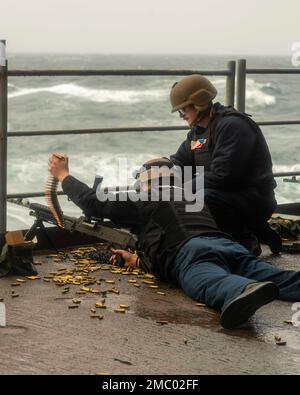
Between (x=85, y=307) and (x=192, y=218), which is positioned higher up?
(x=192, y=218)

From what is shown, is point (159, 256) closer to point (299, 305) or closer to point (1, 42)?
point (299, 305)

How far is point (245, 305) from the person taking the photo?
5.31m

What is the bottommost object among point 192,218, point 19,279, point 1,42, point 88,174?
point 88,174

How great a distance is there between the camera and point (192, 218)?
643cm

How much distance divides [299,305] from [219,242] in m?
0.66

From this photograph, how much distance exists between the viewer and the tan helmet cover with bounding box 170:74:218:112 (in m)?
7.11

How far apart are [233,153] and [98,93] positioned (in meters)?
37.5

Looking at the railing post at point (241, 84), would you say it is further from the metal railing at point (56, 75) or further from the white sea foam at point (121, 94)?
the white sea foam at point (121, 94)

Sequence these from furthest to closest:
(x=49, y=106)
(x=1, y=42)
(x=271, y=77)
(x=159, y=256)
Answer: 1. (x=271, y=77)
2. (x=49, y=106)
3. (x=1, y=42)
4. (x=159, y=256)

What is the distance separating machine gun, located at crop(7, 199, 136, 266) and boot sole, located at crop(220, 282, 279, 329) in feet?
5.15

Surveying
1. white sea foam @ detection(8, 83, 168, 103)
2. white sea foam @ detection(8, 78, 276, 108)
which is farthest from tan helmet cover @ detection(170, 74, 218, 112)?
white sea foam @ detection(8, 83, 168, 103)

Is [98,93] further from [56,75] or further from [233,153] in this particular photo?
[233,153]

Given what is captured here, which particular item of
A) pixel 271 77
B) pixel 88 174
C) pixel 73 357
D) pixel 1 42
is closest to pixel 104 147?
pixel 88 174

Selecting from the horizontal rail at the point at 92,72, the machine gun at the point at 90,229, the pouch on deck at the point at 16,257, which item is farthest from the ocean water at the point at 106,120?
the pouch on deck at the point at 16,257
